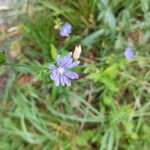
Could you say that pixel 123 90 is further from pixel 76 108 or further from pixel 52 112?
pixel 52 112

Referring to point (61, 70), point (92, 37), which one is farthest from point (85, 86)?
point (61, 70)

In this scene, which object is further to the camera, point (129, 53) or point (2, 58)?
point (129, 53)

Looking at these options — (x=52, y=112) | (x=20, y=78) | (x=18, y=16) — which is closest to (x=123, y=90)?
(x=52, y=112)

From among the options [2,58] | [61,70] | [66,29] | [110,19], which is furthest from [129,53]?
[2,58]

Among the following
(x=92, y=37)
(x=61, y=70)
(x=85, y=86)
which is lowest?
(x=61, y=70)

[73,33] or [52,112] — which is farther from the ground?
[73,33]

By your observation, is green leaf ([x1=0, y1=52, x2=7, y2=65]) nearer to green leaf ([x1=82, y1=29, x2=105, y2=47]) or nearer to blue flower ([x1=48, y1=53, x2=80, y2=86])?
blue flower ([x1=48, y1=53, x2=80, y2=86])

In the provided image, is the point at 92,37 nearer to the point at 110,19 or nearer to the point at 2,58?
the point at 110,19

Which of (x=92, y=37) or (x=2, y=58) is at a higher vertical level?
(x=92, y=37)
